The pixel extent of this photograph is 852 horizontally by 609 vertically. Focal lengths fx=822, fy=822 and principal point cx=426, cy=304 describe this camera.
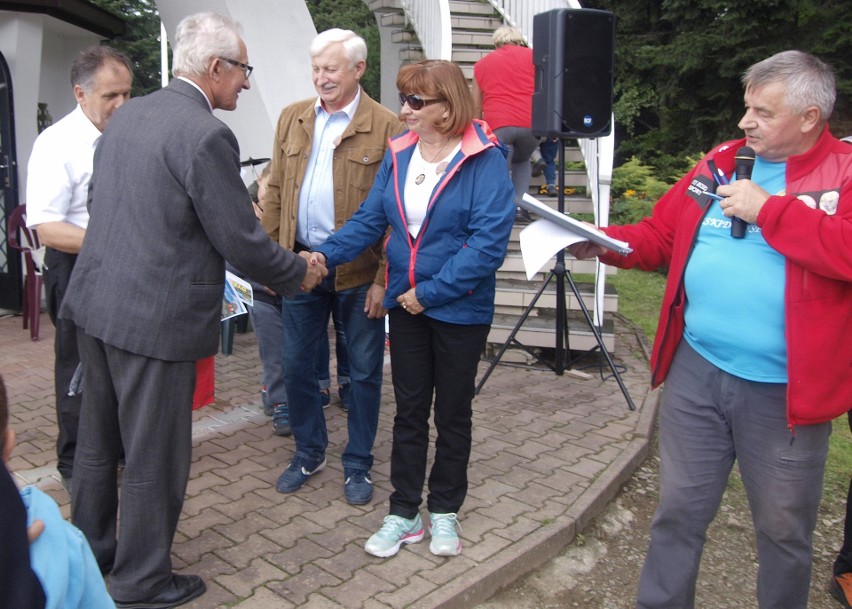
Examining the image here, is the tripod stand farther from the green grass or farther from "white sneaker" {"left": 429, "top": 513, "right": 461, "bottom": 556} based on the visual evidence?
"white sneaker" {"left": 429, "top": 513, "right": 461, "bottom": 556}

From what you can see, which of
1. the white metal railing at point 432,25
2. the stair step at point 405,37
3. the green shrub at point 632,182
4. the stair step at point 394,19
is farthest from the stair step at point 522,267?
the stair step at point 394,19

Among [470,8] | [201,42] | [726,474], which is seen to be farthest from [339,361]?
[470,8]

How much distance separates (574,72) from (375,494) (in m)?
3.29

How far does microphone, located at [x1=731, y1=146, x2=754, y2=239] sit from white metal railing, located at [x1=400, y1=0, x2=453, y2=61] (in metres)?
6.99

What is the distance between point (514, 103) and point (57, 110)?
631 cm

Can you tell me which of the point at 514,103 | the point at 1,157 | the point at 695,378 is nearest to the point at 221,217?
the point at 695,378

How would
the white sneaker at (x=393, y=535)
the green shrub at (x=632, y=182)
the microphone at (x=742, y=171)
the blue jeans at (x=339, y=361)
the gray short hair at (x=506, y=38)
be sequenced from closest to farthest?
the microphone at (x=742, y=171), the white sneaker at (x=393, y=535), the blue jeans at (x=339, y=361), the gray short hair at (x=506, y=38), the green shrub at (x=632, y=182)

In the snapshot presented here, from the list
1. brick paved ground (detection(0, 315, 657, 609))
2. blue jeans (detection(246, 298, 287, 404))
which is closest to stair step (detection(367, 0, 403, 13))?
brick paved ground (detection(0, 315, 657, 609))

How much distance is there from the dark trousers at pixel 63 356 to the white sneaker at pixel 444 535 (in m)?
1.71

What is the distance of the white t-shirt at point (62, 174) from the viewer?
11.7ft

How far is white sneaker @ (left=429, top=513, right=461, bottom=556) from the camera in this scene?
3.40 meters

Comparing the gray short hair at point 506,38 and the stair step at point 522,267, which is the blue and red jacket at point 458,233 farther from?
the gray short hair at point 506,38

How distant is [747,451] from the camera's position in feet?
8.71

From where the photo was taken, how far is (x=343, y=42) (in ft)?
12.1
